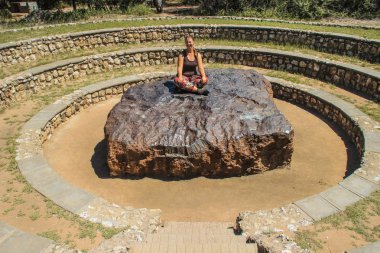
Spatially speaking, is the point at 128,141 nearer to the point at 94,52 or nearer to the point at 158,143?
the point at 158,143

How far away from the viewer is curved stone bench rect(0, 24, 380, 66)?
1360cm

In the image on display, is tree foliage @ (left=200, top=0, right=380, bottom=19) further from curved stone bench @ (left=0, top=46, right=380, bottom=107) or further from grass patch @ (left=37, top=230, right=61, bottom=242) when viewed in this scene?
grass patch @ (left=37, top=230, right=61, bottom=242)

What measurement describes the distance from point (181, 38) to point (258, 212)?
12.4m

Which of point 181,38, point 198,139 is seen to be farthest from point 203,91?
point 181,38

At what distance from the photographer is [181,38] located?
55.4ft

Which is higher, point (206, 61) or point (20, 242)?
point (206, 61)

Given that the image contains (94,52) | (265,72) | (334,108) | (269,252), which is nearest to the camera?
(269,252)

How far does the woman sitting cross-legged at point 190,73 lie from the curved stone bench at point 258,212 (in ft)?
12.4

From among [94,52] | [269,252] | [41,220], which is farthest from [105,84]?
[269,252]

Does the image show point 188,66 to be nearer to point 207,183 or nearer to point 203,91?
point 203,91

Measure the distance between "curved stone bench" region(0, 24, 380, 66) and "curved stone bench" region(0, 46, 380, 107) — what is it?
1.79 metres

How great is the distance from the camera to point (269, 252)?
491 centimetres

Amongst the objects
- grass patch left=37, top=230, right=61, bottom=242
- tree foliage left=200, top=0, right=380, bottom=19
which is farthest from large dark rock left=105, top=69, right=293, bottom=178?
tree foliage left=200, top=0, right=380, bottom=19

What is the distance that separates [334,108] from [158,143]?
227 inches
